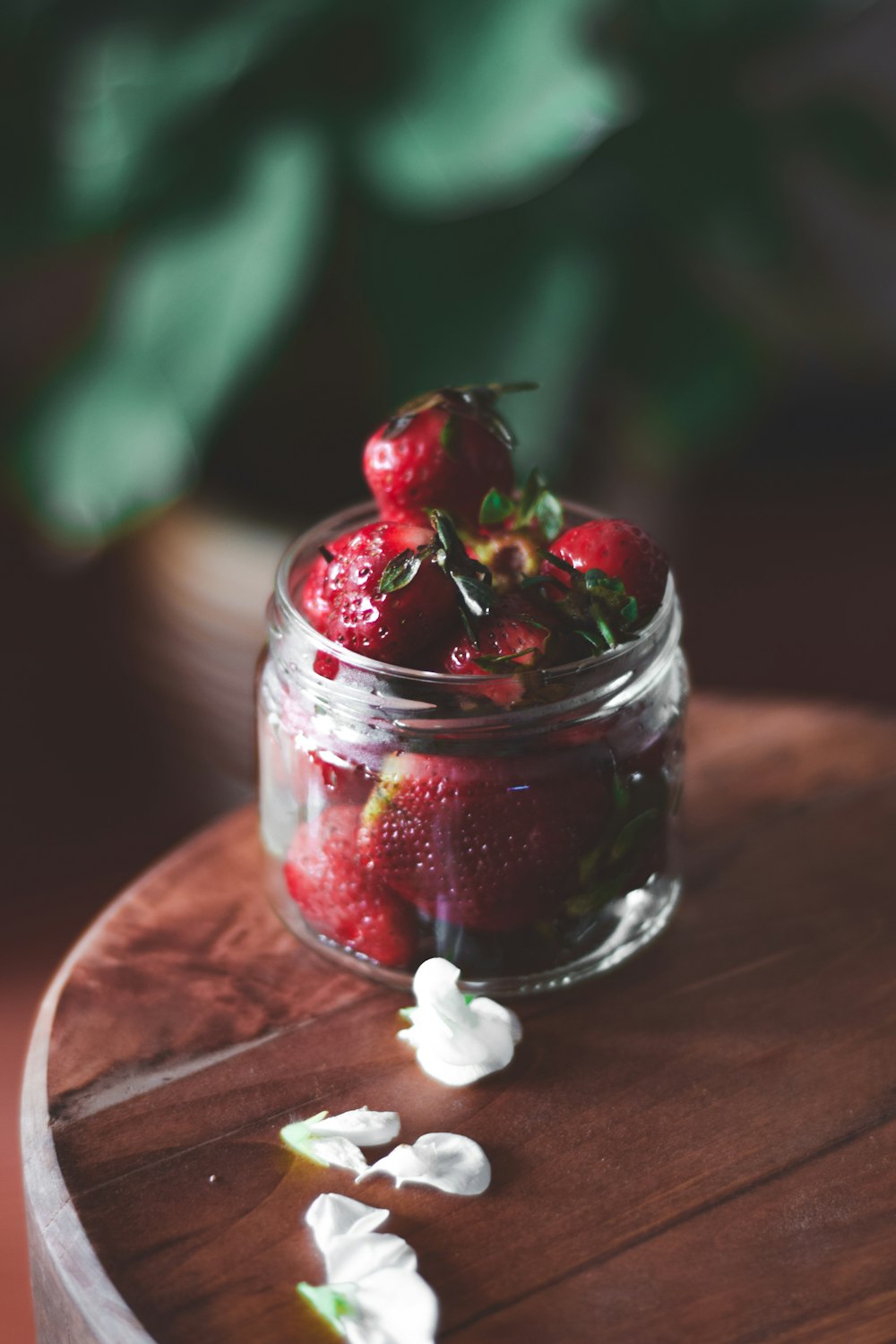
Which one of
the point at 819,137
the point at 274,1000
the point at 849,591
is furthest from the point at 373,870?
the point at 849,591

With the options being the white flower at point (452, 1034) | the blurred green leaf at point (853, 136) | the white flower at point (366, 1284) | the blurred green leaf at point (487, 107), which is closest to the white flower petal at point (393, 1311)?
the white flower at point (366, 1284)

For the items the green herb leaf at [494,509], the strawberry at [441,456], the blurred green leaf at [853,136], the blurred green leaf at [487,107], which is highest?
the blurred green leaf at [487,107]

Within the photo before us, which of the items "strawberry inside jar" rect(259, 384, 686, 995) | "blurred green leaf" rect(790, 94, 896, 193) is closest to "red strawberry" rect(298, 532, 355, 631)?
"strawberry inside jar" rect(259, 384, 686, 995)

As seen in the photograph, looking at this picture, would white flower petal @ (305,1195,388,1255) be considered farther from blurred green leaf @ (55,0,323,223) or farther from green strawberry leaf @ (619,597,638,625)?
blurred green leaf @ (55,0,323,223)

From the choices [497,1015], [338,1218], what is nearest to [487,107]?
[497,1015]

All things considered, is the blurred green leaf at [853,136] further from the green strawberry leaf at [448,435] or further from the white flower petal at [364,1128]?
the white flower petal at [364,1128]

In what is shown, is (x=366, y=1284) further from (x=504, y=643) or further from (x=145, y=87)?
(x=145, y=87)
